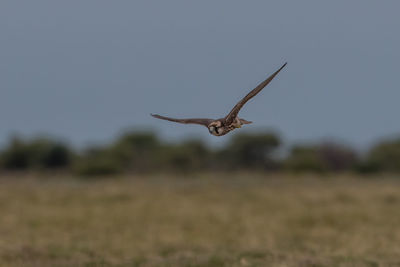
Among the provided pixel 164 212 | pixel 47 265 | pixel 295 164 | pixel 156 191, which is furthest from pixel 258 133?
pixel 47 265

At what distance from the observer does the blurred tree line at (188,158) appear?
55281mm

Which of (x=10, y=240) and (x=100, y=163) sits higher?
(x=100, y=163)

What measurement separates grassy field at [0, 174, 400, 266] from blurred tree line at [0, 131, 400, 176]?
24602mm

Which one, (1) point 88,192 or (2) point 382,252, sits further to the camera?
(1) point 88,192

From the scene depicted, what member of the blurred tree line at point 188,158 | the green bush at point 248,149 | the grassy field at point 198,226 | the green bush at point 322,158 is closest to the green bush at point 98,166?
the blurred tree line at point 188,158

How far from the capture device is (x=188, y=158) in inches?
2309

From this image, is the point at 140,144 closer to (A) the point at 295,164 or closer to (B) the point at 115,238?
(A) the point at 295,164

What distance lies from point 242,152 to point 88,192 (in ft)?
113

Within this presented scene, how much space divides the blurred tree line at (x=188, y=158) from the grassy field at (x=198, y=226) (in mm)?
24602

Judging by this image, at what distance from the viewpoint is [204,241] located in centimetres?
1781

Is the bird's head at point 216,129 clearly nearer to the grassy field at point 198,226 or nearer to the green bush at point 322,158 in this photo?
the grassy field at point 198,226

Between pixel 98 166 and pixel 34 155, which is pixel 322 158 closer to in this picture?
pixel 98 166

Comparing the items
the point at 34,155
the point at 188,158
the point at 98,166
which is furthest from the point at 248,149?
the point at 34,155

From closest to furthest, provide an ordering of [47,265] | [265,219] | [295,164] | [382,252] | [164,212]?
[47,265] < [382,252] < [265,219] < [164,212] < [295,164]
